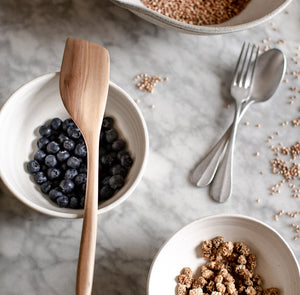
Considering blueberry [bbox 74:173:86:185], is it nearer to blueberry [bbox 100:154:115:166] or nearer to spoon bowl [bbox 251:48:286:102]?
blueberry [bbox 100:154:115:166]

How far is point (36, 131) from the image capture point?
1028 millimetres

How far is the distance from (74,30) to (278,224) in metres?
0.79

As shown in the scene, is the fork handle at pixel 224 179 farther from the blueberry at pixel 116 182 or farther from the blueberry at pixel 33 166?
the blueberry at pixel 33 166

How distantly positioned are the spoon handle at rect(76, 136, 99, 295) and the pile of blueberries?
0.09 metres

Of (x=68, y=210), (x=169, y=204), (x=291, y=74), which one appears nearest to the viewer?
(x=68, y=210)

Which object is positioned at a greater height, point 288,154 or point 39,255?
point 288,154

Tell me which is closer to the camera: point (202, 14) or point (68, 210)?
point (68, 210)

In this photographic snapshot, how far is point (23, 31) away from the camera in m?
1.13

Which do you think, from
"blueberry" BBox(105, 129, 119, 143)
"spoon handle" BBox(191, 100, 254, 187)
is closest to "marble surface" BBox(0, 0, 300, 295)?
"spoon handle" BBox(191, 100, 254, 187)

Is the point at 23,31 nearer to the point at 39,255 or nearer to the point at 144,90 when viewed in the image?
the point at 144,90

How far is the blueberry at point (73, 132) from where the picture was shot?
98 cm

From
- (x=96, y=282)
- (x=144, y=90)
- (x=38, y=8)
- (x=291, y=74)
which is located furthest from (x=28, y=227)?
(x=291, y=74)

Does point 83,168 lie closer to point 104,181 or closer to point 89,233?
point 104,181

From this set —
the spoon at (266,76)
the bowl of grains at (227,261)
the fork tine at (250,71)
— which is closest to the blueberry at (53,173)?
the bowl of grains at (227,261)
